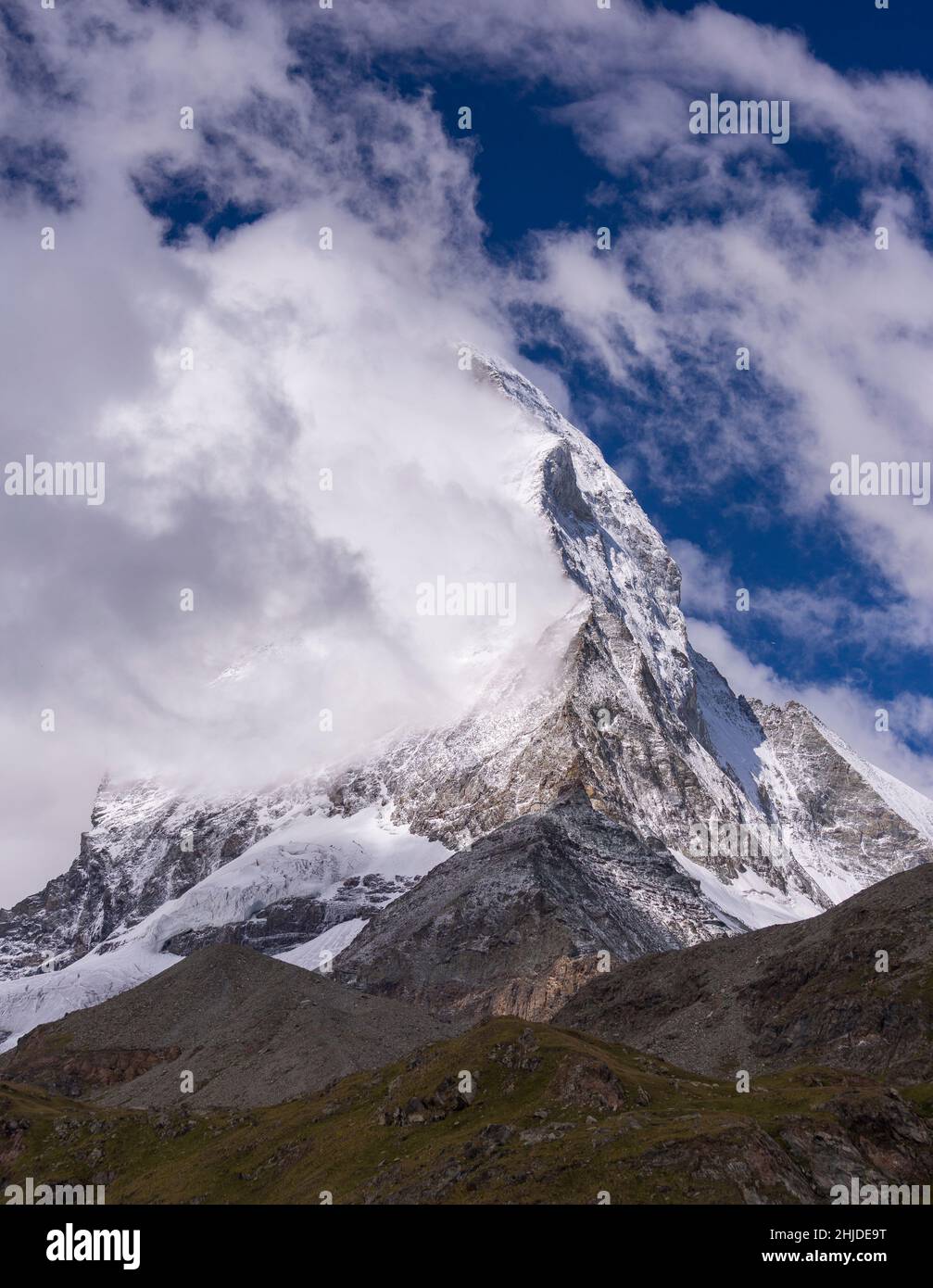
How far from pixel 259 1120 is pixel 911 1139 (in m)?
76.5

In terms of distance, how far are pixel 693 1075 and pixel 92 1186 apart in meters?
71.1

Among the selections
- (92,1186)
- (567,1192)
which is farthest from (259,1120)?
(567,1192)

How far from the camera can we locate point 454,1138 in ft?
440

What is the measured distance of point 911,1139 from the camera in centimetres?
13650

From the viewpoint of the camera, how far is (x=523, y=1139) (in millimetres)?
128000

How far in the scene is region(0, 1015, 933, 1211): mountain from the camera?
4606 inches

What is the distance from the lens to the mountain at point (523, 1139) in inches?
4606
